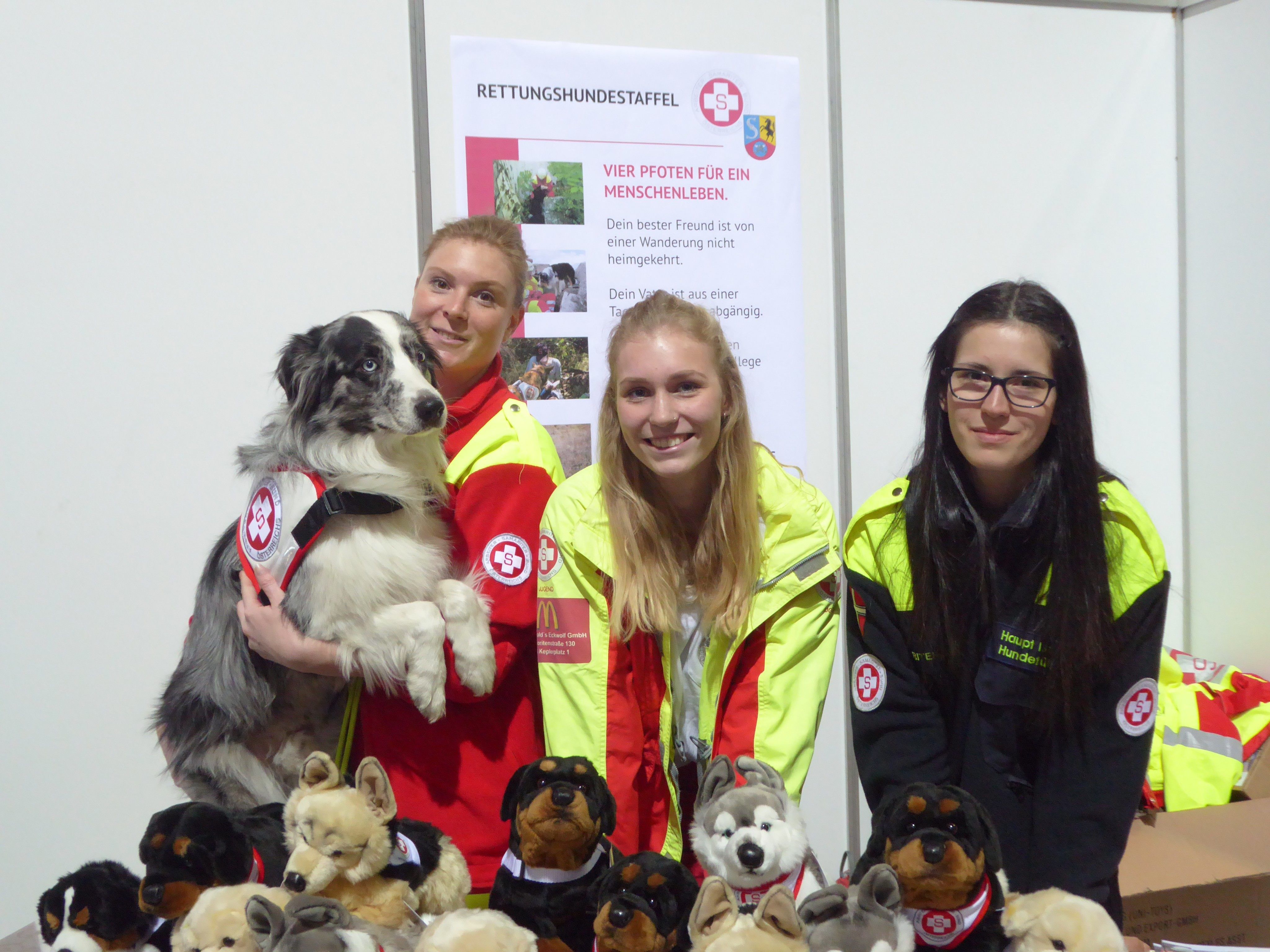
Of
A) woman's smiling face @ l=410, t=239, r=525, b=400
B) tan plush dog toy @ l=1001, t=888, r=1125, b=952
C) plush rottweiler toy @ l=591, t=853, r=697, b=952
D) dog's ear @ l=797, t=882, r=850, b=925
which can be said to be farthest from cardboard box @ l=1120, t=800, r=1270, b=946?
woman's smiling face @ l=410, t=239, r=525, b=400

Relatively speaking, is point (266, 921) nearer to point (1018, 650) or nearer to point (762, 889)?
point (762, 889)

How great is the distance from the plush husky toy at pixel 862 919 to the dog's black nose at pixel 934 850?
0.05 m

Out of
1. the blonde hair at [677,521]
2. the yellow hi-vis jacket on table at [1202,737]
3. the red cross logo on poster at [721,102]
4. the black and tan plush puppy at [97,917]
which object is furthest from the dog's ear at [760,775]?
the red cross logo on poster at [721,102]

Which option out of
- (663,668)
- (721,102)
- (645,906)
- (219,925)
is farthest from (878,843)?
(721,102)

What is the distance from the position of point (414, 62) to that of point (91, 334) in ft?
4.36

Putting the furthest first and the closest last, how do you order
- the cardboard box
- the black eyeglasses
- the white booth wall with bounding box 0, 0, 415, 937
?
the white booth wall with bounding box 0, 0, 415, 937 → the cardboard box → the black eyeglasses

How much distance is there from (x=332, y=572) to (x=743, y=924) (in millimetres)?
1028

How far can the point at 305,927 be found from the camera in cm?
109

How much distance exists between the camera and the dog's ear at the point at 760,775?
4.27ft

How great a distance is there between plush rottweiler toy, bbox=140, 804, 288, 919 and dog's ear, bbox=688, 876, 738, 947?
0.64 meters

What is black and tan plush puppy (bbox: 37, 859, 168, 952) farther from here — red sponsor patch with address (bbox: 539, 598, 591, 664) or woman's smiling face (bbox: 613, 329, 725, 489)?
woman's smiling face (bbox: 613, 329, 725, 489)

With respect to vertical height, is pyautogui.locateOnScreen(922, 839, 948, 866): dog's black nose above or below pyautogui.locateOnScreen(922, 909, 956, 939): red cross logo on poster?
above

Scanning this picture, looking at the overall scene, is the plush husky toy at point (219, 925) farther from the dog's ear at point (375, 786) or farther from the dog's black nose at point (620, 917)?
the dog's black nose at point (620, 917)

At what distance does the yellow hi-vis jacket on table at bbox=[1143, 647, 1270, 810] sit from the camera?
2.63 metres
